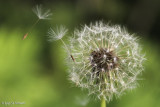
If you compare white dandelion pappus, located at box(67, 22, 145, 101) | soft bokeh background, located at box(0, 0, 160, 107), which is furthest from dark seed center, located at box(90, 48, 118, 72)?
soft bokeh background, located at box(0, 0, 160, 107)

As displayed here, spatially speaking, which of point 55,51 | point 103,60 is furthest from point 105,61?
point 55,51

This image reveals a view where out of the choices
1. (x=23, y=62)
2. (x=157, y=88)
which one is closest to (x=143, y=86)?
(x=157, y=88)

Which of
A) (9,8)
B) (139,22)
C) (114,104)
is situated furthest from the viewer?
(139,22)

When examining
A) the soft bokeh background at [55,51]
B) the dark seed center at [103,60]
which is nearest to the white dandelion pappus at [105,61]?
the dark seed center at [103,60]

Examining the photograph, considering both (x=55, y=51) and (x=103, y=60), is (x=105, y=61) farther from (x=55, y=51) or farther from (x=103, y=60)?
(x=55, y=51)

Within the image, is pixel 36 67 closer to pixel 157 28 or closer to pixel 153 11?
pixel 157 28

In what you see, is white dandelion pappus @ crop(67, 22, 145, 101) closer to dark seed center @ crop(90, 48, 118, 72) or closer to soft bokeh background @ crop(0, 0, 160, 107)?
dark seed center @ crop(90, 48, 118, 72)

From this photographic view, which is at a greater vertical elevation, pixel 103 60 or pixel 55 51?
pixel 55 51
